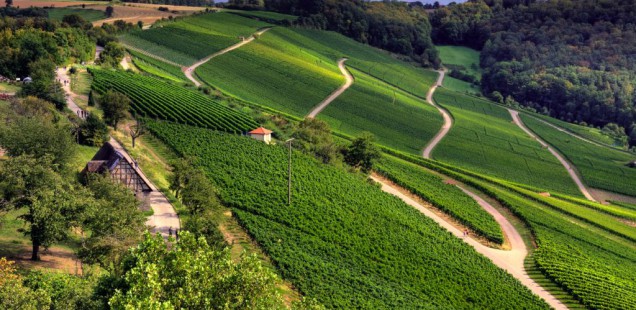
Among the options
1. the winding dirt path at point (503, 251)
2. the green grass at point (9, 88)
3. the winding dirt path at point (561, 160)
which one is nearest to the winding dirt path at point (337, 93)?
the winding dirt path at point (503, 251)

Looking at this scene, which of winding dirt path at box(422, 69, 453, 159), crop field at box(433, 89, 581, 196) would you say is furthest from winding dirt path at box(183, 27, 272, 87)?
crop field at box(433, 89, 581, 196)

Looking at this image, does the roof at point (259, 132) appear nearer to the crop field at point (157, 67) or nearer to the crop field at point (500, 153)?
the crop field at point (157, 67)

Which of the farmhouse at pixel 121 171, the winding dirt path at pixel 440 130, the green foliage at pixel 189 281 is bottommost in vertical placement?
the winding dirt path at pixel 440 130

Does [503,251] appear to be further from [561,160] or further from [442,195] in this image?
[561,160]

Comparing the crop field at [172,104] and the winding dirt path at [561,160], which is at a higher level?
the crop field at [172,104]

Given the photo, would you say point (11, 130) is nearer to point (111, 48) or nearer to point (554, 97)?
point (111, 48)

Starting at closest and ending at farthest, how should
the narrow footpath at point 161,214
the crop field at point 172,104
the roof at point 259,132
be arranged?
the narrow footpath at point 161,214
the roof at point 259,132
the crop field at point 172,104

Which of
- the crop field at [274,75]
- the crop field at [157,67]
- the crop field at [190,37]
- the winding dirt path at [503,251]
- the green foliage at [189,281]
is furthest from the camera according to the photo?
the crop field at [190,37]

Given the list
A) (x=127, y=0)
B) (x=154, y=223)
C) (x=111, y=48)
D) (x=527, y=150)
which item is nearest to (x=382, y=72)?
(x=527, y=150)

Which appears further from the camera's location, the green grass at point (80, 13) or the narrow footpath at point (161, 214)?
the green grass at point (80, 13)
